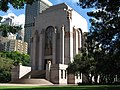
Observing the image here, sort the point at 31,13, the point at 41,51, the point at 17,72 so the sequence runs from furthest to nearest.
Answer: the point at 31,13, the point at 41,51, the point at 17,72

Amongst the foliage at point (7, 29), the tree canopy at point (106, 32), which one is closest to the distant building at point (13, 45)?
the tree canopy at point (106, 32)

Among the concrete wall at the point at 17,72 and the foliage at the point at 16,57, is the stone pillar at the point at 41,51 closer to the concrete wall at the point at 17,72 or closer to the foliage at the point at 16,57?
the concrete wall at the point at 17,72

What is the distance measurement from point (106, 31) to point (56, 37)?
55.4 m

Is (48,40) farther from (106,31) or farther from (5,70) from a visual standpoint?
(106,31)

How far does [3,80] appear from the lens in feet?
246

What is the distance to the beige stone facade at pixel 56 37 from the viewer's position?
78.4m

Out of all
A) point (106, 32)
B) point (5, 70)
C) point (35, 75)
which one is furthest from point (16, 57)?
point (106, 32)

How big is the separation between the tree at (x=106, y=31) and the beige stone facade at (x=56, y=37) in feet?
146

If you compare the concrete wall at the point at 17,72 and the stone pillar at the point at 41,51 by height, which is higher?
the stone pillar at the point at 41,51

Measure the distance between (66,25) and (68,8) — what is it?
6.82 meters

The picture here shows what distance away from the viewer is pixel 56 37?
80.4 m

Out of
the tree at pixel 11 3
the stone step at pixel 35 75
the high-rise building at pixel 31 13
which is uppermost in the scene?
the high-rise building at pixel 31 13

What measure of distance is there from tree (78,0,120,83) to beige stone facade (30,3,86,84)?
4448 centimetres

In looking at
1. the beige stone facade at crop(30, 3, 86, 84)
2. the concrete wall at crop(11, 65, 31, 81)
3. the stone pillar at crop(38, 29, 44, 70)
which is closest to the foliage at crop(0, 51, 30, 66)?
the beige stone facade at crop(30, 3, 86, 84)
